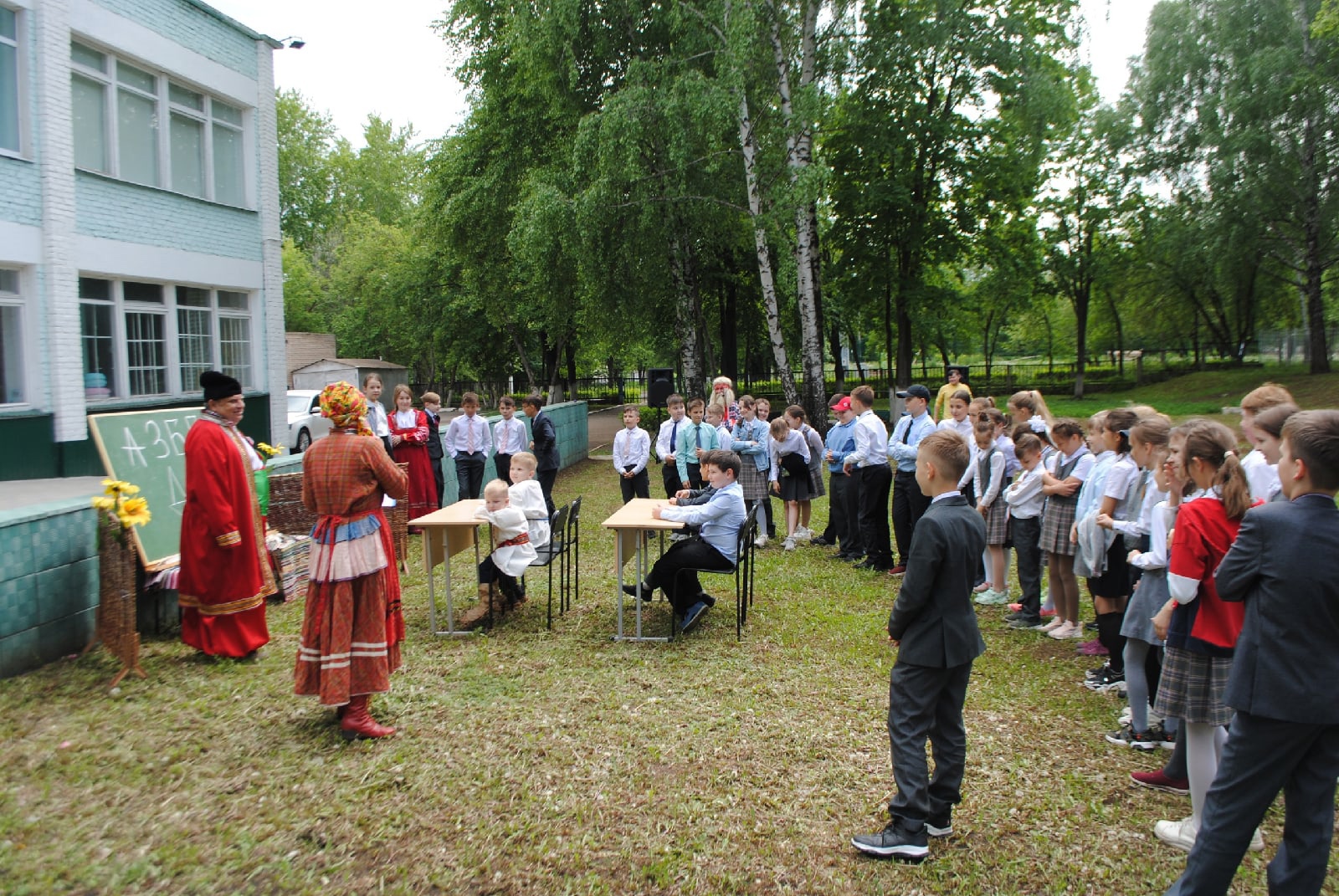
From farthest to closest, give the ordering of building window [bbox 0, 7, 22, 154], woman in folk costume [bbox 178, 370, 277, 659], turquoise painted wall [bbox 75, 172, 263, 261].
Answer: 1. turquoise painted wall [bbox 75, 172, 263, 261]
2. building window [bbox 0, 7, 22, 154]
3. woman in folk costume [bbox 178, 370, 277, 659]

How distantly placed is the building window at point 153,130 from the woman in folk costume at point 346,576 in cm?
1088

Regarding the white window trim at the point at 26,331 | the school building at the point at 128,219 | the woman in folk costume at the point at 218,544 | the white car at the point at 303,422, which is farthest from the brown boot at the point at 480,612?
the white car at the point at 303,422

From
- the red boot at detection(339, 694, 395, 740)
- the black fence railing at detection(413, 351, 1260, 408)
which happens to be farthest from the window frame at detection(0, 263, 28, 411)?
the black fence railing at detection(413, 351, 1260, 408)

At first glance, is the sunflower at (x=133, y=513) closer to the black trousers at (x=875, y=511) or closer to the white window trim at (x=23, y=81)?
the black trousers at (x=875, y=511)

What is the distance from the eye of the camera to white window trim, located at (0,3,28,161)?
11.3m

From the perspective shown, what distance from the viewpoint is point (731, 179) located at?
56.6ft

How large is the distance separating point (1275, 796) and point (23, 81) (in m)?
14.7

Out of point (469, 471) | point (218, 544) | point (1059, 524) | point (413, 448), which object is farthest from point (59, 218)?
point (1059, 524)

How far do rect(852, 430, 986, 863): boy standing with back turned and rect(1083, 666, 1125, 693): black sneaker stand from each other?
7.29ft

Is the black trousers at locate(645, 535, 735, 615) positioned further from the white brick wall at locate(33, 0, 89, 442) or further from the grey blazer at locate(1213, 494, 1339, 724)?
the white brick wall at locate(33, 0, 89, 442)

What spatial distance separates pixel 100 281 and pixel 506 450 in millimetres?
7042

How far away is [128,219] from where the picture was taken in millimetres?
13078

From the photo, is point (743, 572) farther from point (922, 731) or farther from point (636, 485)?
point (922, 731)

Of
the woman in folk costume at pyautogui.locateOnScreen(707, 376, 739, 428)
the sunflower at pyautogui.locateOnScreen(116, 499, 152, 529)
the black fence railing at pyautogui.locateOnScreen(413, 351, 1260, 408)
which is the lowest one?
the sunflower at pyautogui.locateOnScreen(116, 499, 152, 529)
